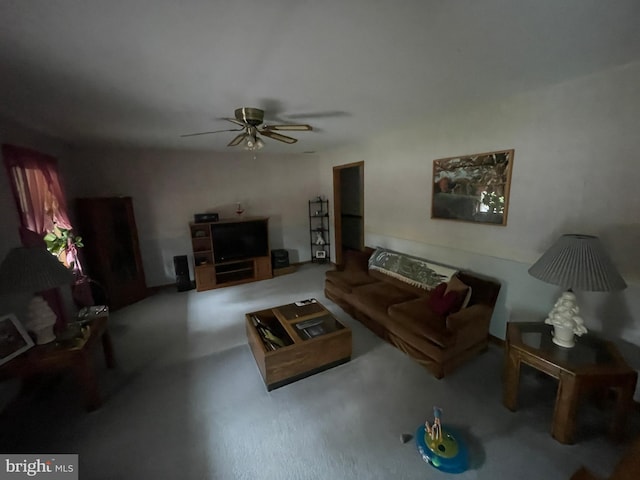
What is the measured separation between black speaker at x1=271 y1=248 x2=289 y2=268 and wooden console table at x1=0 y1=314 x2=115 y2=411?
3.10m

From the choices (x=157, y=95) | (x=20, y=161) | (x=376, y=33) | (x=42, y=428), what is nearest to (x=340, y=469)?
(x=42, y=428)

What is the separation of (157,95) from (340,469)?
110 inches

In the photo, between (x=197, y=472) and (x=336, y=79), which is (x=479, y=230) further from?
(x=197, y=472)

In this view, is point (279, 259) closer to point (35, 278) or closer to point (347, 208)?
point (347, 208)

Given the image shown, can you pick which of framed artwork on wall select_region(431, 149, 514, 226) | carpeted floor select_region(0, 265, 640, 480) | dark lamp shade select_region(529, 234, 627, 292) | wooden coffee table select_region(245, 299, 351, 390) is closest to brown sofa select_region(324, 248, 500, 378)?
carpeted floor select_region(0, 265, 640, 480)

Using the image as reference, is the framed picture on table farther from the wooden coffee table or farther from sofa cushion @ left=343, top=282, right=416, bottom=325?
sofa cushion @ left=343, top=282, right=416, bottom=325

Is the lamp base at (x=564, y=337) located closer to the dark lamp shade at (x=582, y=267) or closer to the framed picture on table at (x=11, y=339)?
the dark lamp shade at (x=582, y=267)

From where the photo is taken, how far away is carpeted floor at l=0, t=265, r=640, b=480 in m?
1.51

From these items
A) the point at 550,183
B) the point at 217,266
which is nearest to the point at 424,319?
the point at 550,183

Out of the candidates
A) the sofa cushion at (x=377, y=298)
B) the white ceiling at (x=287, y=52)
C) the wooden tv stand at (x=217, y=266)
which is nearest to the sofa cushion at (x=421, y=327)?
the sofa cushion at (x=377, y=298)

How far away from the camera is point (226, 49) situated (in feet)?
4.33

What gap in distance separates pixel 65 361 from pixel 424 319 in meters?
2.80

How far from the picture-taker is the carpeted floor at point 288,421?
1.51m

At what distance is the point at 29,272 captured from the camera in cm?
169
